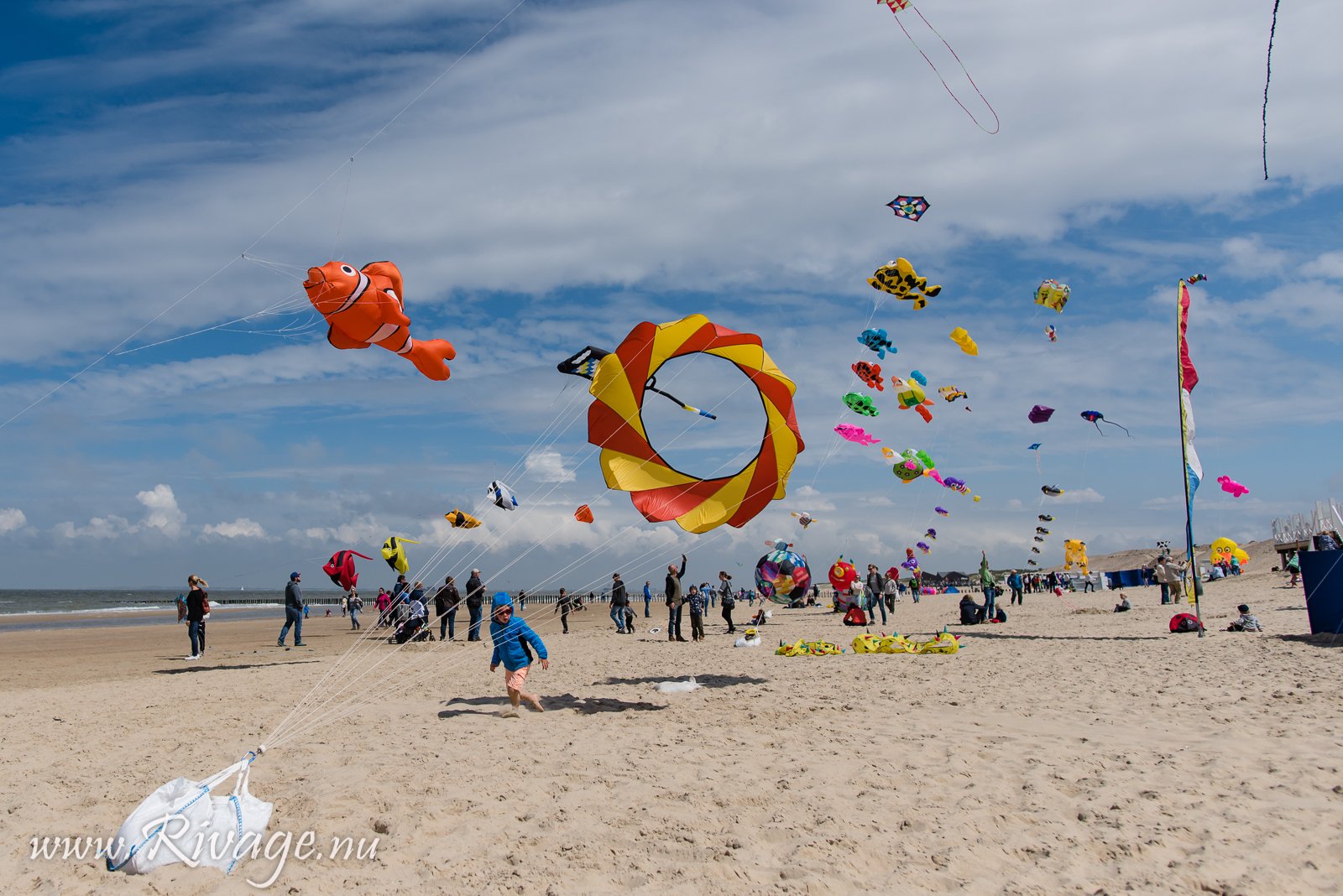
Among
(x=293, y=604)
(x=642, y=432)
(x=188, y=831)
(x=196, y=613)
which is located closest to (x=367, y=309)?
(x=642, y=432)

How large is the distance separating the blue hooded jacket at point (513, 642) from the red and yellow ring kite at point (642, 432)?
1.81 meters

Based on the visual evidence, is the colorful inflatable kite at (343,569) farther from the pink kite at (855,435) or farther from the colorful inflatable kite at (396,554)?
the pink kite at (855,435)

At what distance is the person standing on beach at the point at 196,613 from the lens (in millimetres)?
11930

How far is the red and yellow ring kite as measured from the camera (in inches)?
333

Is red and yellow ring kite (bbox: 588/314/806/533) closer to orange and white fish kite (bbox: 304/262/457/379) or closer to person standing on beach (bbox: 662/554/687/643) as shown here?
orange and white fish kite (bbox: 304/262/457/379)

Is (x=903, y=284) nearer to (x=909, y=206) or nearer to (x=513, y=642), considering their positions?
(x=909, y=206)

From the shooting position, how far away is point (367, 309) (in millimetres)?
6598

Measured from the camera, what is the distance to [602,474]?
866 cm

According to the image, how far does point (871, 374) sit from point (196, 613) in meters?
13.4

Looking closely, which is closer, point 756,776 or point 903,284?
point 756,776

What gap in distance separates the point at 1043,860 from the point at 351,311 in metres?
6.41

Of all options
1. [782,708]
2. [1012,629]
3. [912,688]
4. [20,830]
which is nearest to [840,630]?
[1012,629]

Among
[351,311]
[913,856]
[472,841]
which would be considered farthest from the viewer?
[351,311]

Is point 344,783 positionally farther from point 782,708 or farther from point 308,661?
point 308,661
